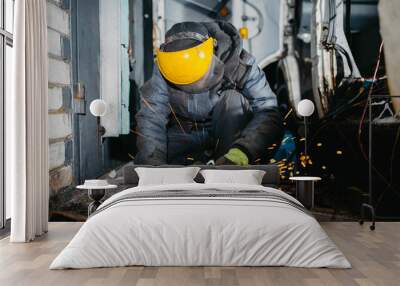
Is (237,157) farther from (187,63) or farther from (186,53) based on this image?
(186,53)

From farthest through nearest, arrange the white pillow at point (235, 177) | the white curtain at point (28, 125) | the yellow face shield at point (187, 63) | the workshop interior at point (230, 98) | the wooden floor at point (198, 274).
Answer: the yellow face shield at point (187, 63) < the workshop interior at point (230, 98) < the white pillow at point (235, 177) < the white curtain at point (28, 125) < the wooden floor at point (198, 274)

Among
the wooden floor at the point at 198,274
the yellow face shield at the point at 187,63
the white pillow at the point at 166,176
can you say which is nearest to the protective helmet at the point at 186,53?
the yellow face shield at the point at 187,63

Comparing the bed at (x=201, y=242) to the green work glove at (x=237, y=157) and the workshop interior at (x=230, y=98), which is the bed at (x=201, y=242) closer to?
the workshop interior at (x=230, y=98)

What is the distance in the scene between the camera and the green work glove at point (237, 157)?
702cm

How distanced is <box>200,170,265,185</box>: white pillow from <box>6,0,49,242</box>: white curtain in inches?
73.5

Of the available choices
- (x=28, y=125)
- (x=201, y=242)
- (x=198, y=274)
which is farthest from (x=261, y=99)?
(x=198, y=274)

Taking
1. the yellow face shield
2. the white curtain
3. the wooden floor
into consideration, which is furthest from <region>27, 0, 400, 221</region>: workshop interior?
the wooden floor

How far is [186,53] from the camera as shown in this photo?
7078 mm

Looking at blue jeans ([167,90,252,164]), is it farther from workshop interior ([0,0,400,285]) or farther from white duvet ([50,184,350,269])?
white duvet ([50,184,350,269])

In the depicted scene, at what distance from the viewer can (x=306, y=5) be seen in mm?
7039

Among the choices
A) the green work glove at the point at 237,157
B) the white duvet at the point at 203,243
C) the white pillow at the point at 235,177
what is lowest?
the white duvet at the point at 203,243

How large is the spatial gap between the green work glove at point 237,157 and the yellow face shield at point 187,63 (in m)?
1.01

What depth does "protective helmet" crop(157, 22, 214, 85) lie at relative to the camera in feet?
23.1

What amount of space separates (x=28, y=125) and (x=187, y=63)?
7.55 feet
